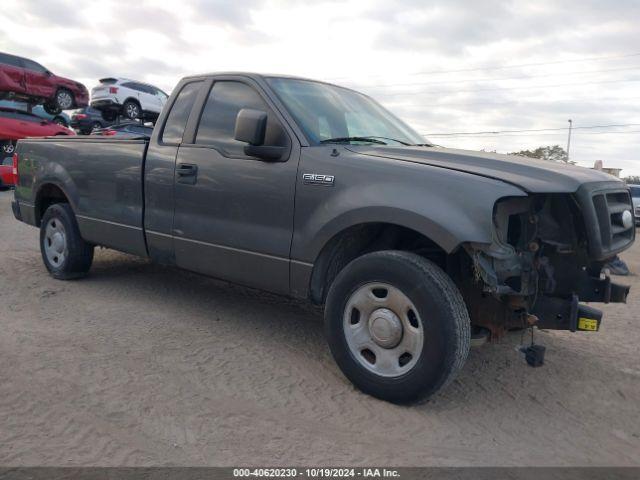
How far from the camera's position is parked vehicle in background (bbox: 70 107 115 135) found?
21.6 metres

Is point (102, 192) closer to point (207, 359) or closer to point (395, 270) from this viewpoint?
point (207, 359)

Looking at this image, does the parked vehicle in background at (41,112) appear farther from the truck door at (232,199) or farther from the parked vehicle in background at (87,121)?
the truck door at (232,199)

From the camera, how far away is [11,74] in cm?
1747

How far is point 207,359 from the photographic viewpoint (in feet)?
12.7

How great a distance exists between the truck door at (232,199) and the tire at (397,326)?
61 cm

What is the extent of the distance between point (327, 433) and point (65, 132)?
15846 millimetres

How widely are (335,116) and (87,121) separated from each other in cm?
1980

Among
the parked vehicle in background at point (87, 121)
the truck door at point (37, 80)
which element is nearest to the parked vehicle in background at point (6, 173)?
the truck door at point (37, 80)

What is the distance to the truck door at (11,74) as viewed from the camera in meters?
17.3

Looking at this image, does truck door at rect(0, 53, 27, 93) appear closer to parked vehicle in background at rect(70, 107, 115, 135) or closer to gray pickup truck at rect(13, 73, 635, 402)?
parked vehicle in background at rect(70, 107, 115, 135)

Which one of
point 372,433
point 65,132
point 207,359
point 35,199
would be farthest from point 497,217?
point 65,132

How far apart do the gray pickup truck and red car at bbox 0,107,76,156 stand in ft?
38.5

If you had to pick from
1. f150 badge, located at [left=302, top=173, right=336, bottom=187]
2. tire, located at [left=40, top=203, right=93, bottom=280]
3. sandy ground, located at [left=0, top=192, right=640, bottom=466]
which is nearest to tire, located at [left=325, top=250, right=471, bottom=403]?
sandy ground, located at [left=0, top=192, right=640, bottom=466]

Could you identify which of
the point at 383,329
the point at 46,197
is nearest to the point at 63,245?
the point at 46,197
